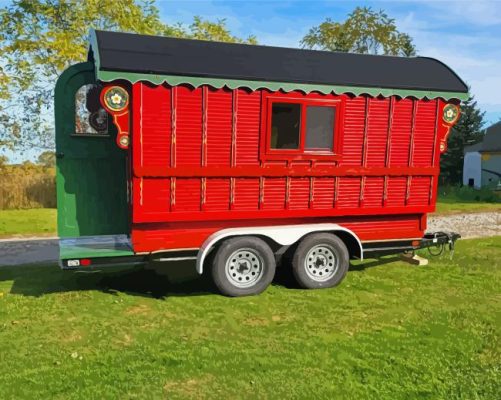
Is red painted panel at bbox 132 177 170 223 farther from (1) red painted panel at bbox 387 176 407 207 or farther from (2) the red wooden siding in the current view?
(1) red painted panel at bbox 387 176 407 207

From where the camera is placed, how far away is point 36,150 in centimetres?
1977

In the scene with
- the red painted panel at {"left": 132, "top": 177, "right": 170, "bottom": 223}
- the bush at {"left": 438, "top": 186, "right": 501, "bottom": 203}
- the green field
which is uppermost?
the red painted panel at {"left": 132, "top": 177, "right": 170, "bottom": 223}

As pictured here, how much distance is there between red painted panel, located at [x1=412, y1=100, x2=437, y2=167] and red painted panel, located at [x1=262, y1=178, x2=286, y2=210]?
2451 millimetres

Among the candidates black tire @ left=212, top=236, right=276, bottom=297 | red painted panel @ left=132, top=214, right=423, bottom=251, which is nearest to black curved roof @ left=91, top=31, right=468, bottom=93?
red painted panel @ left=132, top=214, right=423, bottom=251

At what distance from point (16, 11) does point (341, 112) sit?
1427cm

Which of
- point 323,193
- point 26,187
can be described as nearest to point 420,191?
point 323,193

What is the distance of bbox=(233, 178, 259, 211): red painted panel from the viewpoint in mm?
6777

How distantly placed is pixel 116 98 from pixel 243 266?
3052 mm

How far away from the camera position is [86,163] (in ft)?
23.4

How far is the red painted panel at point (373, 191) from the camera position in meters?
7.44

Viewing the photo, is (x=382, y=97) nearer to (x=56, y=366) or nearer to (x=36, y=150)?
(x=56, y=366)

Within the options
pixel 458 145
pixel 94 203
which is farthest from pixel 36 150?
pixel 458 145

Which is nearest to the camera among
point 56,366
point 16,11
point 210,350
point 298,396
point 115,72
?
point 298,396

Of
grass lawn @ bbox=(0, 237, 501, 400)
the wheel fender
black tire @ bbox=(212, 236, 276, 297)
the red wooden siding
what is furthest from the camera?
black tire @ bbox=(212, 236, 276, 297)
